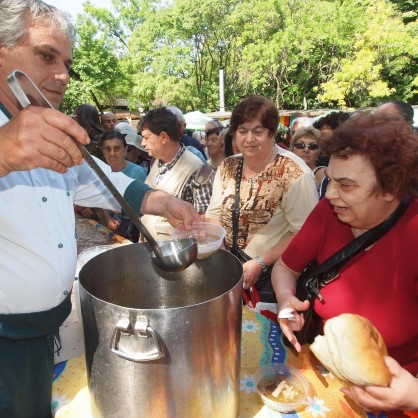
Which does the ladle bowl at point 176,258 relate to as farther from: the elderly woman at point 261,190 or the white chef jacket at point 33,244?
the elderly woman at point 261,190

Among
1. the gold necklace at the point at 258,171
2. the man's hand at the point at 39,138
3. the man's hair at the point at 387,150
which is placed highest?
the man's hand at the point at 39,138

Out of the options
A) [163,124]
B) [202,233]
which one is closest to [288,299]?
[202,233]

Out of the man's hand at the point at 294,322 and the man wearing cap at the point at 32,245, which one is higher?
the man wearing cap at the point at 32,245

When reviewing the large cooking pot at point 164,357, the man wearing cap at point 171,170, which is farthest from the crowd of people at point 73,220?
the man wearing cap at point 171,170

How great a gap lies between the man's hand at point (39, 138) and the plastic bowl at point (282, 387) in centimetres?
95

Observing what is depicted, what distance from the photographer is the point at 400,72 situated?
827 inches

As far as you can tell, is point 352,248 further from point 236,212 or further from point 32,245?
point 32,245

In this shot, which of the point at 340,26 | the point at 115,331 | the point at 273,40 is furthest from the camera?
the point at 273,40

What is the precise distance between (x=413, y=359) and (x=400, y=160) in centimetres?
82

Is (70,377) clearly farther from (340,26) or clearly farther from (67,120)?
(340,26)

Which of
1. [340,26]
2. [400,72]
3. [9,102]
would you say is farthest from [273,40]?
[9,102]

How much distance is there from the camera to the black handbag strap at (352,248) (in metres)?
1.38

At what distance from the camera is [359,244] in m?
1.40

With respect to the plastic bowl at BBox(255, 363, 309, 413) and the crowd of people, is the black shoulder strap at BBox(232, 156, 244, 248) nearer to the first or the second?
the crowd of people
